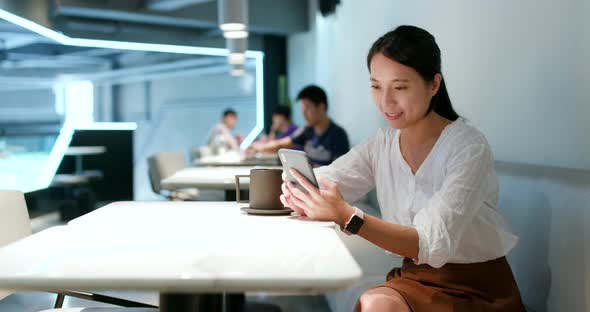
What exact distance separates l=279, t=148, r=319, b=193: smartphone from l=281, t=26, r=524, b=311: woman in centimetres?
2

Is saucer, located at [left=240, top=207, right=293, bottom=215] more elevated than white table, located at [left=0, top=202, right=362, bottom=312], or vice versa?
white table, located at [left=0, top=202, right=362, bottom=312]

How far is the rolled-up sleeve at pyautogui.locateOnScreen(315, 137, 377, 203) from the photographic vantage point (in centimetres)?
200

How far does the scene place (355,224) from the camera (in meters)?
1.50

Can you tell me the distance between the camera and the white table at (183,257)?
1045mm

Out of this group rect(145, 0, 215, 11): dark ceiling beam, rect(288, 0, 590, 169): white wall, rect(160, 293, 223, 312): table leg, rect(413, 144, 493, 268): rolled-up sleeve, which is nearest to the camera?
rect(160, 293, 223, 312): table leg

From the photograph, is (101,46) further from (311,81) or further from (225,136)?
(311,81)

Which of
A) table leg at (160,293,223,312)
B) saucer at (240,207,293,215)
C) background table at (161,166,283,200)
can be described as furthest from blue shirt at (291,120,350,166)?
table leg at (160,293,223,312)

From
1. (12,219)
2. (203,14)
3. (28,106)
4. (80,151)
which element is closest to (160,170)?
(28,106)

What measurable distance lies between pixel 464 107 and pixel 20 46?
4.53 metres

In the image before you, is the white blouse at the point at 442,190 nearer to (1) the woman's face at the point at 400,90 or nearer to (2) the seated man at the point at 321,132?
(1) the woman's face at the point at 400,90

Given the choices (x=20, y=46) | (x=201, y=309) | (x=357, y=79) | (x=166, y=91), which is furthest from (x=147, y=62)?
(x=201, y=309)

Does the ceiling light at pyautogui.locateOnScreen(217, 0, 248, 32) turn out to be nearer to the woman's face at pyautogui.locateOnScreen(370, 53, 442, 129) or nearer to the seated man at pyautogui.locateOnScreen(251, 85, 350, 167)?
the seated man at pyautogui.locateOnScreen(251, 85, 350, 167)

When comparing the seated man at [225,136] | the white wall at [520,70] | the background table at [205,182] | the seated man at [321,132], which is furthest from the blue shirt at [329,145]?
the seated man at [225,136]

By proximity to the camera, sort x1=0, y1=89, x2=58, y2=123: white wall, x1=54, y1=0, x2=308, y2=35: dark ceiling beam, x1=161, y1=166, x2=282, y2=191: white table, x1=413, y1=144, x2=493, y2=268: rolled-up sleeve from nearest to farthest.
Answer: x1=413, y1=144, x2=493, y2=268: rolled-up sleeve < x1=161, y1=166, x2=282, y2=191: white table < x1=0, y1=89, x2=58, y2=123: white wall < x1=54, y1=0, x2=308, y2=35: dark ceiling beam
